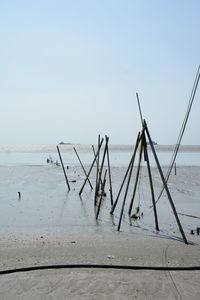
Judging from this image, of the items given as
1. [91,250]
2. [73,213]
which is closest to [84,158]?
[73,213]

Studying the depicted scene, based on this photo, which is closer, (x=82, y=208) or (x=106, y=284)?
(x=106, y=284)

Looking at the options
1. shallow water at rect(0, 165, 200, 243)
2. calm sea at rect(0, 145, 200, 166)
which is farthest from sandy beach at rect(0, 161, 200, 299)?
calm sea at rect(0, 145, 200, 166)

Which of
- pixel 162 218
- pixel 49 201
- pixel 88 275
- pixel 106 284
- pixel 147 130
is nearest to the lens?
pixel 106 284

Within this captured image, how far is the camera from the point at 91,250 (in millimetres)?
6984

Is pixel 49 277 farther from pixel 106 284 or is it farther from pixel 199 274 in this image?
pixel 199 274

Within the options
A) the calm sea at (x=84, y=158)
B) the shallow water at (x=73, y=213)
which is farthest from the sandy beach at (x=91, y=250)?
the calm sea at (x=84, y=158)

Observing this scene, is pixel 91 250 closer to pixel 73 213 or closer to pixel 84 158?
pixel 73 213

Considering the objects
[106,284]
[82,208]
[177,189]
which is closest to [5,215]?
[82,208]

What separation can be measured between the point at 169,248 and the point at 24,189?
11682mm

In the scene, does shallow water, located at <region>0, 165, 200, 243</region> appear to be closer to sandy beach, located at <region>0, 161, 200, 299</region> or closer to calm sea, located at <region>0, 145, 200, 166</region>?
sandy beach, located at <region>0, 161, 200, 299</region>

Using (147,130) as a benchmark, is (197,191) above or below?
below

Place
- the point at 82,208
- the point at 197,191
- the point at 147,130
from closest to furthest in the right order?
the point at 147,130
the point at 82,208
the point at 197,191

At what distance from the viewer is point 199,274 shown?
562cm

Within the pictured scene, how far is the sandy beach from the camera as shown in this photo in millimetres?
4973
